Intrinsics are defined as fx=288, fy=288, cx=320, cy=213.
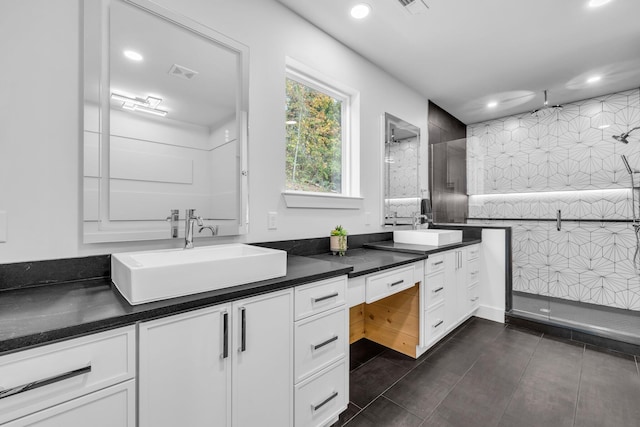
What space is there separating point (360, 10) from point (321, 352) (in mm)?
2156

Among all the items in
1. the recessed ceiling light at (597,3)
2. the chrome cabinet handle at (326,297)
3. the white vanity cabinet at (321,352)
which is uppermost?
the recessed ceiling light at (597,3)

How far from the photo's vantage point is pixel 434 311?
2.29 m

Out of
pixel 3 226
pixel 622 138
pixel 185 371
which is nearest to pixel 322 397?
pixel 185 371

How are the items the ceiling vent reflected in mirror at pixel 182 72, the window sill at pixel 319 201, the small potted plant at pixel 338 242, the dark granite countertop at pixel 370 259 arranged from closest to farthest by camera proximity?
1. the ceiling vent reflected in mirror at pixel 182 72
2. the dark granite countertop at pixel 370 259
3. the window sill at pixel 319 201
4. the small potted plant at pixel 338 242

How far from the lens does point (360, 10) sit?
1966 mm

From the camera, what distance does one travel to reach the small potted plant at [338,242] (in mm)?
2099

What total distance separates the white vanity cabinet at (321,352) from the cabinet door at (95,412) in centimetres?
63

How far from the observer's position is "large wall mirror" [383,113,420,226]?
280cm

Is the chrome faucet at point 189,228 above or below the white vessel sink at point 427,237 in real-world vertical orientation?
above

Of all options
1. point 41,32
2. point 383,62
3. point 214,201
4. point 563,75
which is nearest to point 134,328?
point 214,201

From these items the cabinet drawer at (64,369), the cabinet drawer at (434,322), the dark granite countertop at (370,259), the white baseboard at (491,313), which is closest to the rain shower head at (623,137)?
the white baseboard at (491,313)

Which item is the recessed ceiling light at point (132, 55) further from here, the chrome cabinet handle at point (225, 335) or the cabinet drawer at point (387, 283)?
the cabinet drawer at point (387, 283)

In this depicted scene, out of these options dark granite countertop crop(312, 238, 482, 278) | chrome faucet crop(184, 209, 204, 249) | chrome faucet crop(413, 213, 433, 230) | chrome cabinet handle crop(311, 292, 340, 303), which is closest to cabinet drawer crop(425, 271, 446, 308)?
dark granite countertop crop(312, 238, 482, 278)

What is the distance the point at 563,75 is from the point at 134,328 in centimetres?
398
